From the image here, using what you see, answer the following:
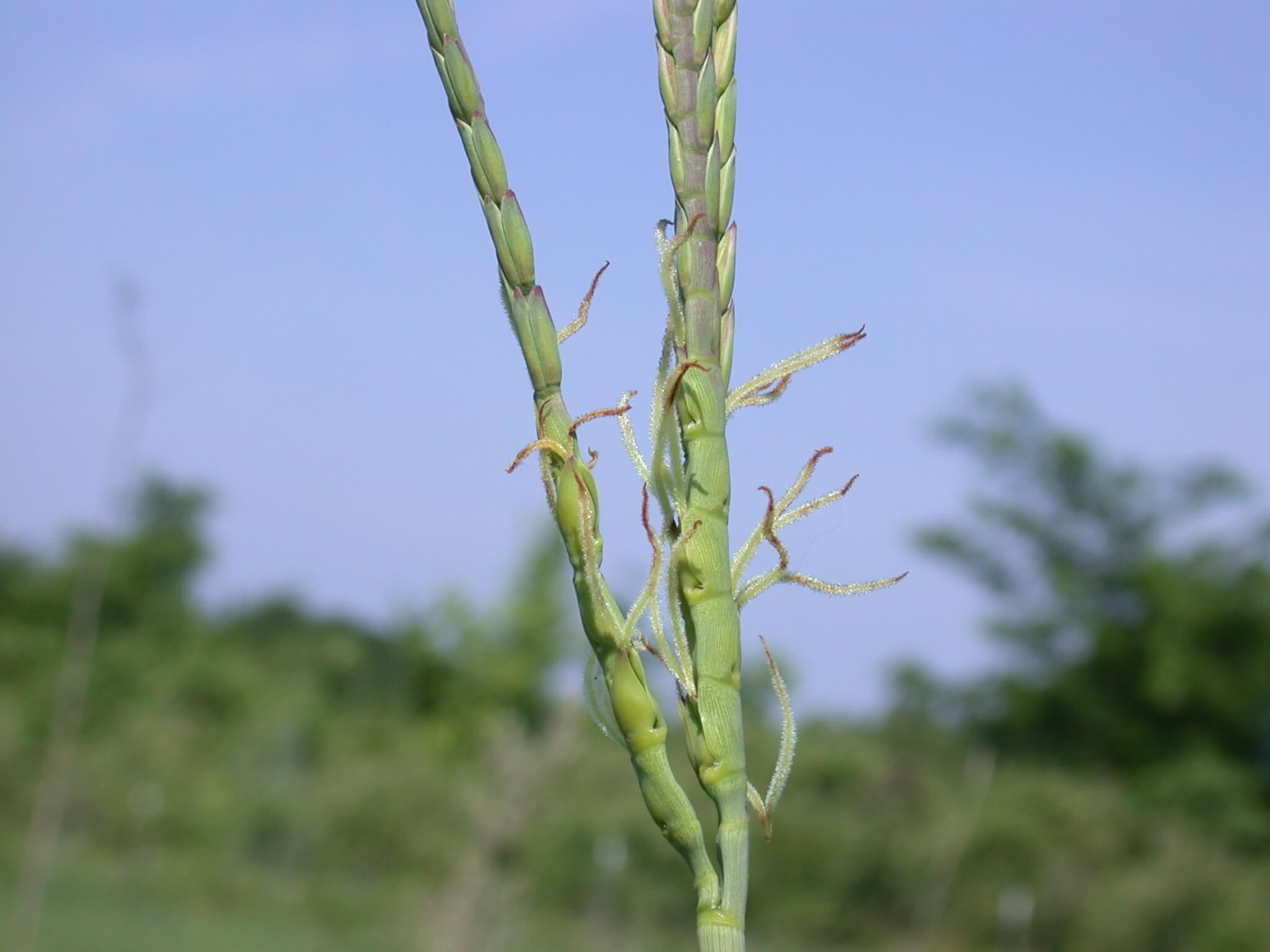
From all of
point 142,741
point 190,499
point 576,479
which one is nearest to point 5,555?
point 190,499

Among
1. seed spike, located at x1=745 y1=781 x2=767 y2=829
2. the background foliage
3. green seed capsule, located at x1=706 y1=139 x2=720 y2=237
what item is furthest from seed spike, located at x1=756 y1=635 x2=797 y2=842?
the background foliage

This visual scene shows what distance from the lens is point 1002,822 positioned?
1612cm

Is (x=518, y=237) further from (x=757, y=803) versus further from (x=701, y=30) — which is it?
(x=757, y=803)

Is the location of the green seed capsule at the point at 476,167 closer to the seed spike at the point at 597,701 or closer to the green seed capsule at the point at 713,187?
the green seed capsule at the point at 713,187

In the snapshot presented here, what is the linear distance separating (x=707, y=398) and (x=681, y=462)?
4 cm

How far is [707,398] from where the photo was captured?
0.77m

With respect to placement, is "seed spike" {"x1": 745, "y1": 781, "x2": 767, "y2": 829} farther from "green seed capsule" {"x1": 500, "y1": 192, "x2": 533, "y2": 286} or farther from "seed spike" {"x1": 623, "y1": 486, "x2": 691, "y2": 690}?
"green seed capsule" {"x1": 500, "y1": 192, "x2": 533, "y2": 286}

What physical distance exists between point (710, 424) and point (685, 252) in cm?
10

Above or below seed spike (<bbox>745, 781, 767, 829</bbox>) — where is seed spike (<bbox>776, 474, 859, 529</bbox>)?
above

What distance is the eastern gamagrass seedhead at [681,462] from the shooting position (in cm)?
74

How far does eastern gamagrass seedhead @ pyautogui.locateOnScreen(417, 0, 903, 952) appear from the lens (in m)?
0.74

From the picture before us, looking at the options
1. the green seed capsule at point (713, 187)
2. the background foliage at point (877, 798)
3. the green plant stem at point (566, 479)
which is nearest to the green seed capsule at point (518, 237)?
the green plant stem at point (566, 479)

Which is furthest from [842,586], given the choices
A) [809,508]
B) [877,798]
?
[877,798]

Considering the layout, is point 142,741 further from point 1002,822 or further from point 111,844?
point 1002,822
